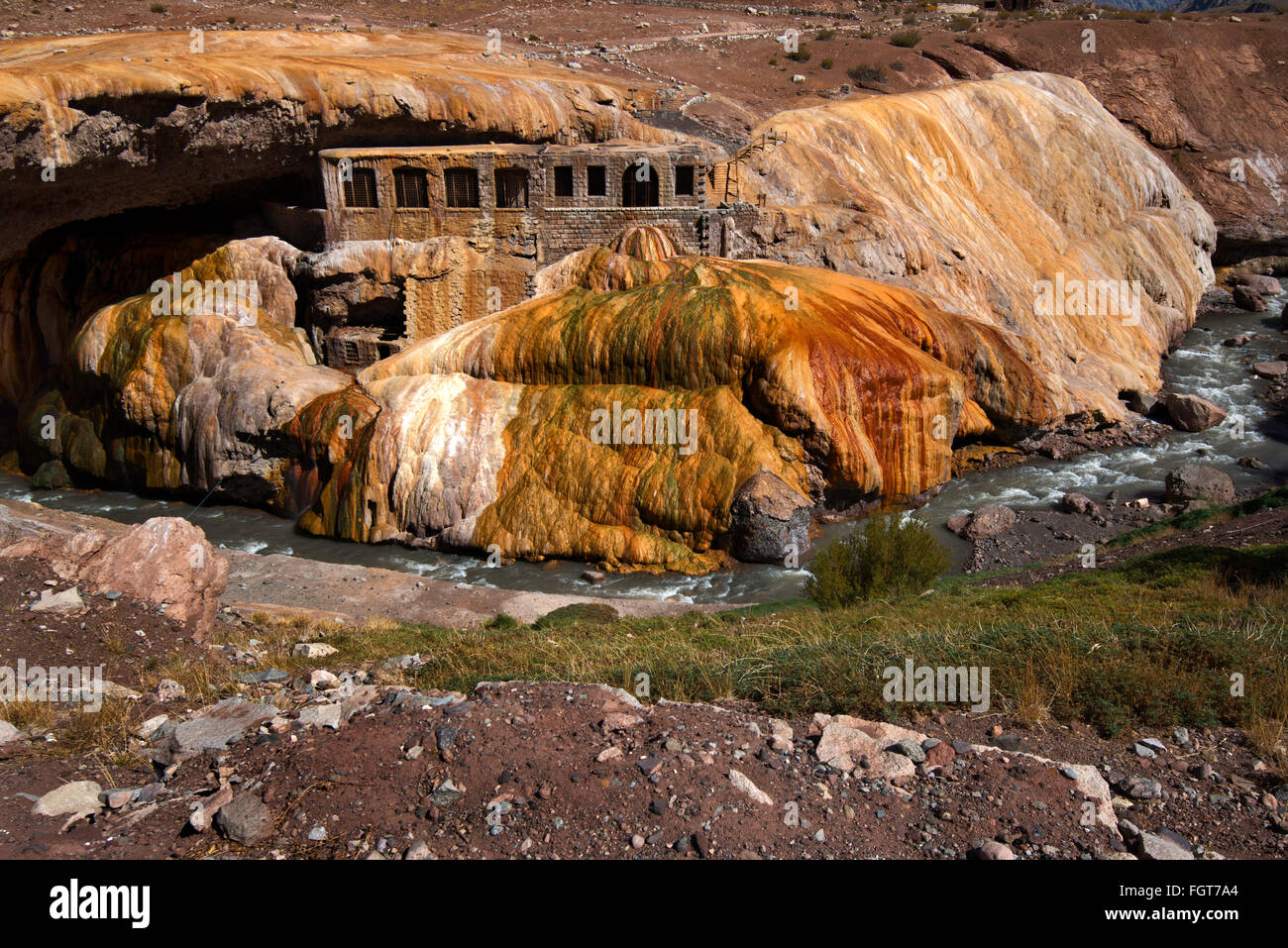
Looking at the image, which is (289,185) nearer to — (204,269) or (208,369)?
(204,269)

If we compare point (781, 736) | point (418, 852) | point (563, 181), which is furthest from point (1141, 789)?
point (563, 181)

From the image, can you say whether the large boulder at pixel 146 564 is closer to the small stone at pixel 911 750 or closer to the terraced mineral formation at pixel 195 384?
the small stone at pixel 911 750

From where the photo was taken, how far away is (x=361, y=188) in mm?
29312

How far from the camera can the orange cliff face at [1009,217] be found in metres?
31.0

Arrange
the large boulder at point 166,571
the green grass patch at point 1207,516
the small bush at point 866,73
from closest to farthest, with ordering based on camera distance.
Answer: the large boulder at point 166,571 < the green grass patch at point 1207,516 < the small bush at point 866,73

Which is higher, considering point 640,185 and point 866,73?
point 866,73

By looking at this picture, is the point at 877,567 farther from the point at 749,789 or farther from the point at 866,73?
the point at 866,73

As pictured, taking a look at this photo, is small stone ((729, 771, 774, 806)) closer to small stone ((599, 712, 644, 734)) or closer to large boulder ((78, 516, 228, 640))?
small stone ((599, 712, 644, 734))

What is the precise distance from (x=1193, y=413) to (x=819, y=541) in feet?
52.1

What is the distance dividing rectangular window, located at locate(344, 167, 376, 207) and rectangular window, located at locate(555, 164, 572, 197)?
5.95 m

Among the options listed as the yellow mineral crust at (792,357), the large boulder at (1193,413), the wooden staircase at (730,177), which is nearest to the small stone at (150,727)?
the yellow mineral crust at (792,357)

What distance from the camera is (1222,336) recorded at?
39062 mm

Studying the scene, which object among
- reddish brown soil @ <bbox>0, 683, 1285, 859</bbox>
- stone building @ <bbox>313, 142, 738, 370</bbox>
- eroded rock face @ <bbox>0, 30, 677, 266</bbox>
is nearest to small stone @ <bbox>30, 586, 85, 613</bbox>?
reddish brown soil @ <bbox>0, 683, 1285, 859</bbox>

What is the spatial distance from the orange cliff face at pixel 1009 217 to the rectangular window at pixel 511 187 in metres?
6.76
